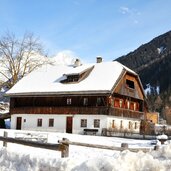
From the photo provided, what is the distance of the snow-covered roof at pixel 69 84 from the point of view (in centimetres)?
5000

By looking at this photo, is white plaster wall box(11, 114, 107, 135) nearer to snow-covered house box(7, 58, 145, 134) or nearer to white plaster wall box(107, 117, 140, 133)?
snow-covered house box(7, 58, 145, 134)

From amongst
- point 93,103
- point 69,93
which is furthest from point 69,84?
point 93,103

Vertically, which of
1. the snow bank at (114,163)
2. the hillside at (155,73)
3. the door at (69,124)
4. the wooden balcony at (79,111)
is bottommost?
the snow bank at (114,163)

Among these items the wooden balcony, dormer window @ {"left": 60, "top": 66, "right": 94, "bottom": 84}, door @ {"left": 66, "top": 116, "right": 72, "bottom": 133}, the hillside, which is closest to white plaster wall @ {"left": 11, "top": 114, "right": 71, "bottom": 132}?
door @ {"left": 66, "top": 116, "right": 72, "bottom": 133}

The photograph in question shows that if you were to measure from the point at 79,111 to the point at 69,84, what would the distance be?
147 inches

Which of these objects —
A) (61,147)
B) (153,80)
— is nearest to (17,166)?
(61,147)

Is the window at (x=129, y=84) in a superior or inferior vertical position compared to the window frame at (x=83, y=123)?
superior

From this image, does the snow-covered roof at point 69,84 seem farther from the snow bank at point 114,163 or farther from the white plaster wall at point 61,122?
the snow bank at point 114,163

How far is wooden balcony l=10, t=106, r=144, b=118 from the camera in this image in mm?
49375

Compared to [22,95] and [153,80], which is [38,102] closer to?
[22,95]

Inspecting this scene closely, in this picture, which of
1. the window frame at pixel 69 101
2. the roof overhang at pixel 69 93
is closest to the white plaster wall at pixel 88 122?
the window frame at pixel 69 101

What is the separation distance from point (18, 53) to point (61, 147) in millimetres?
52019

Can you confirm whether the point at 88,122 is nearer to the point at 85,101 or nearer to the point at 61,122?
the point at 85,101

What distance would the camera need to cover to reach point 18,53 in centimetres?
6456
